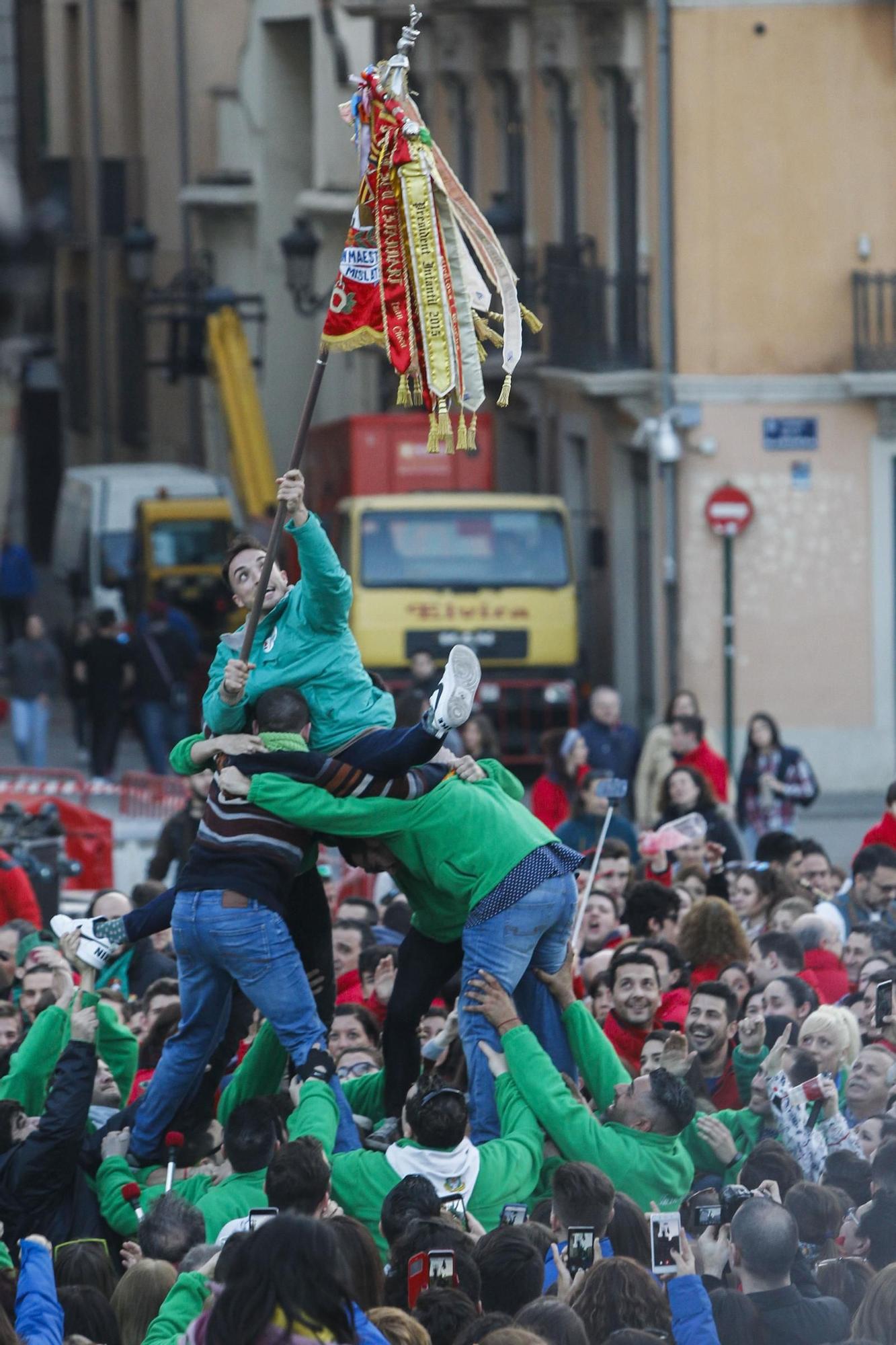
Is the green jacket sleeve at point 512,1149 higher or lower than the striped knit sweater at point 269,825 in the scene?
lower

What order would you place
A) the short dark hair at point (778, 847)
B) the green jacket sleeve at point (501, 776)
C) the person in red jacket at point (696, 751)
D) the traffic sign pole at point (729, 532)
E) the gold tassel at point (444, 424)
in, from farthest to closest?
the traffic sign pole at point (729, 532) → the person in red jacket at point (696, 751) → the short dark hair at point (778, 847) → the green jacket sleeve at point (501, 776) → the gold tassel at point (444, 424)

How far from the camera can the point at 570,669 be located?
23.1 m

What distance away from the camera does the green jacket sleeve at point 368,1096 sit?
8203 millimetres

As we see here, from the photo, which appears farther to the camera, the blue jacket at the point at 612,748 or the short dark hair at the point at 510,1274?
the blue jacket at the point at 612,748

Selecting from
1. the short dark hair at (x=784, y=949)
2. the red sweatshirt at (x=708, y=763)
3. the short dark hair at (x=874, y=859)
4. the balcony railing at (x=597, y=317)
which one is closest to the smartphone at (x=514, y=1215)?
the short dark hair at (x=784, y=949)

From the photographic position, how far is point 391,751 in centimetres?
762

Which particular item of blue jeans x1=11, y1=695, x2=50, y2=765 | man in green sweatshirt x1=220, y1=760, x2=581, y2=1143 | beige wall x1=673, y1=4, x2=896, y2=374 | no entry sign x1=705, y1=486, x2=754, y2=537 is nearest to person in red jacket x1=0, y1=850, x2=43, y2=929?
→ man in green sweatshirt x1=220, y1=760, x2=581, y2=1143

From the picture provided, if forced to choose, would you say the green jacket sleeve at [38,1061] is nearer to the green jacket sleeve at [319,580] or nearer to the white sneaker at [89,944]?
the white sneaker at [89,944]

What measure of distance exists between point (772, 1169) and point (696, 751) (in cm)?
849

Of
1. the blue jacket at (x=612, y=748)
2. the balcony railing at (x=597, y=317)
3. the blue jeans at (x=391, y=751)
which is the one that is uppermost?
the balcony railing at (x=597, y=317)

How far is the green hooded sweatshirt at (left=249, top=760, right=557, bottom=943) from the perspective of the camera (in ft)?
25.1

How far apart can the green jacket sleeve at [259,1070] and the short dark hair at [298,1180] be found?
4.50ft

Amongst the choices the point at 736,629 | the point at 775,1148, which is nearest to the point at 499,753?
the point at 736,629

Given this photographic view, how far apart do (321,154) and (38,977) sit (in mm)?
25591
